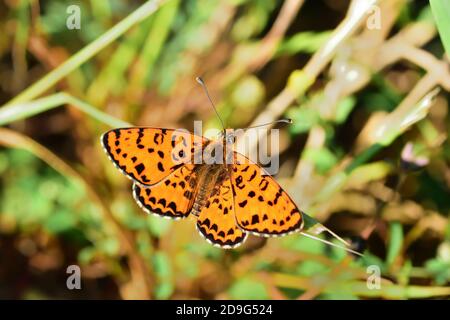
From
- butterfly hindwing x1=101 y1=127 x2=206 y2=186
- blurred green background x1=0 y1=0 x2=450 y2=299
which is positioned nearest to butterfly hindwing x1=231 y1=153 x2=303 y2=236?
butterfly hindwing x1=101 y1=127 x2=206 y2=186

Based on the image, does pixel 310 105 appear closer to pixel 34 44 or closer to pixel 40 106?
pixel 40 106

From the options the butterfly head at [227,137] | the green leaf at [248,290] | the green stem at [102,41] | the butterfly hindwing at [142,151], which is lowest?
the green leaf at [248,290]

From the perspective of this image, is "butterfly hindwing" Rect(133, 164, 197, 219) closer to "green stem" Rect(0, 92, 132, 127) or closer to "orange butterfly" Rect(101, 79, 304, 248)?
"orange butterfly" Rect(101, 79, 304, 248)

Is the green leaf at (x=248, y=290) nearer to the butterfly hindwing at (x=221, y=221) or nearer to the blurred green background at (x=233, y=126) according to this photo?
the blurred green background at (x=233, y=126)

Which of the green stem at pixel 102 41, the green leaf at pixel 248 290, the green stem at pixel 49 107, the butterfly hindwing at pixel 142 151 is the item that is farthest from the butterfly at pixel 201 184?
the green leaf at pixel 248 290

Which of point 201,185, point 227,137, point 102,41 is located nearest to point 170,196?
point 201,185

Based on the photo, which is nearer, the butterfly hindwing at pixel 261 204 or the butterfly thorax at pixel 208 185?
the butterfly hindwing at pixel 261 204

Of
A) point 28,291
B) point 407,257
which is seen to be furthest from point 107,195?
point 407,257
